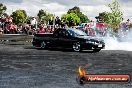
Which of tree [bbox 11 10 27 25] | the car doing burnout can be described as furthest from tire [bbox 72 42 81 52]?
tree [bbox 11 10 27 25]

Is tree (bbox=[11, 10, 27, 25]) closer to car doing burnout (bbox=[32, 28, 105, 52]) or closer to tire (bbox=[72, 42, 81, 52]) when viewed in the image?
car doing burnout (bbox=[32, 28, 105, 52])

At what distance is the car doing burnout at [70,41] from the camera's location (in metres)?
22.9

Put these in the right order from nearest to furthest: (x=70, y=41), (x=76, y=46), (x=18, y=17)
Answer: (x=76, y=46)
(x=70, y=41)
(x=18, y=17)

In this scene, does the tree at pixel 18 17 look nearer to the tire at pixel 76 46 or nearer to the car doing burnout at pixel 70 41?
the car doing burnout at pixel 70 41

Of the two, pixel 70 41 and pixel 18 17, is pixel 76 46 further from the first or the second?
pixel 18 17

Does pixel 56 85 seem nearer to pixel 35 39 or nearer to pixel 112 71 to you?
pixel 112 71

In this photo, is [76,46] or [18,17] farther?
[18,17]

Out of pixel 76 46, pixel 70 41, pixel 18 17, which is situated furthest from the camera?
pixel 18 17

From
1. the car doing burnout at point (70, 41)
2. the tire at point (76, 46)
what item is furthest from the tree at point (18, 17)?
the tire at point (76, 46)

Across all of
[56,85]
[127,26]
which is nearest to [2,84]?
[56,85]

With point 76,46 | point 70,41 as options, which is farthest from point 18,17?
point 76,46

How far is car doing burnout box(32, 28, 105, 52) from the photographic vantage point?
2292 cm

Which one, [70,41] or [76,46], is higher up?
[70,41]

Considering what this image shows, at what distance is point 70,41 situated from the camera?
23.7 m
